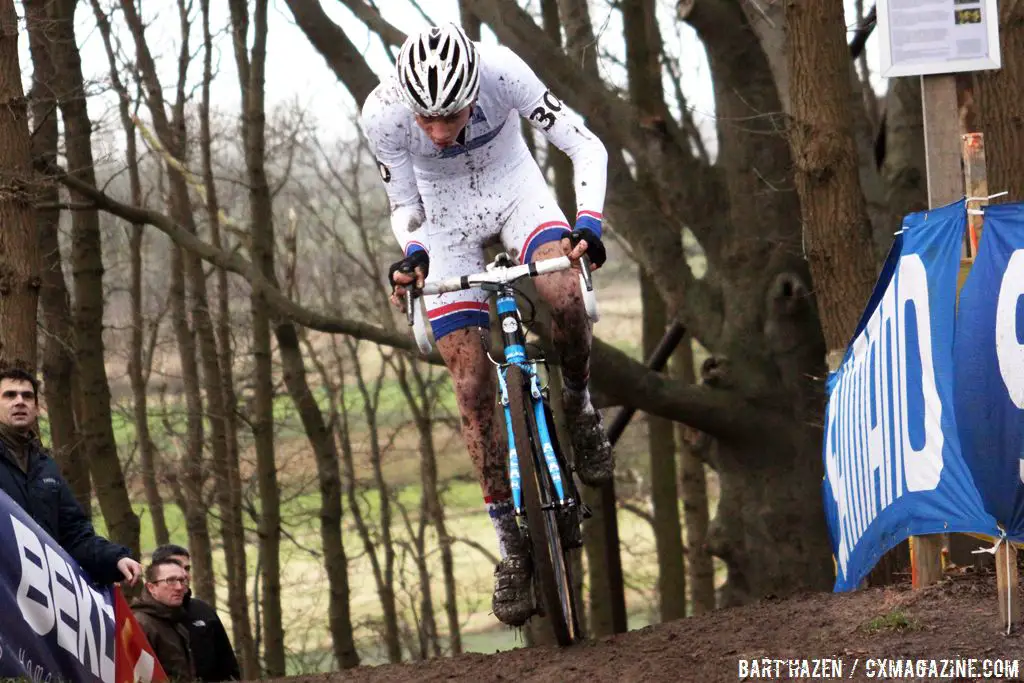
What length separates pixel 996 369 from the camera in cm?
564

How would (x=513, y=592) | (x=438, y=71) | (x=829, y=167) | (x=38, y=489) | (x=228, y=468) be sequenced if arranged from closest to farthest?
(x=438, y=71)
(x=513, y=592)
(x=38, y=489)
(x=829, y=167)
(x=228, y=468)

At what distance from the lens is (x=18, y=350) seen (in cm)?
955

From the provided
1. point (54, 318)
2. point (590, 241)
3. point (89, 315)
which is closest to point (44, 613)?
point (590, 241)

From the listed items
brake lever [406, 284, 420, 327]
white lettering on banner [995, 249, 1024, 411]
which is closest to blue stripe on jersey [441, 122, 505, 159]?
brake lever [406, 284, 420, 327]

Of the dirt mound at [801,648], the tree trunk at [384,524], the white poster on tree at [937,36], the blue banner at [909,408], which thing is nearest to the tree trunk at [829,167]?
the blue banner at [909,408]

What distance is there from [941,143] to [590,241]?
8.29 ft

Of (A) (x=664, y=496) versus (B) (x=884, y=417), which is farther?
(A) (x=664, y=496)

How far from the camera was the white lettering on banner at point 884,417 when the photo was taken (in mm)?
6066

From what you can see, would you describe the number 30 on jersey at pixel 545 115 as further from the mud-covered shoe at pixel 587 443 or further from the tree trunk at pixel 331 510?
the tree trunk at pixel 331 510

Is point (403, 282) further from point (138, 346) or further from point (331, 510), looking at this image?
point (138, 346)

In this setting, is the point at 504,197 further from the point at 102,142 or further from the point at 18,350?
the point at 102,142

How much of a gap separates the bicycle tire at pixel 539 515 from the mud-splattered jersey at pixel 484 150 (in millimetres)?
864

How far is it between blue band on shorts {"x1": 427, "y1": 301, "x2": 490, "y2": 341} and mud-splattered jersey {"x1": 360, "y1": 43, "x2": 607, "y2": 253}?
40 centimetres

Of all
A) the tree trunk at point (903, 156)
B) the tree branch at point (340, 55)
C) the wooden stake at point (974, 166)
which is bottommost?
the wooden stake at point (974, 166)
